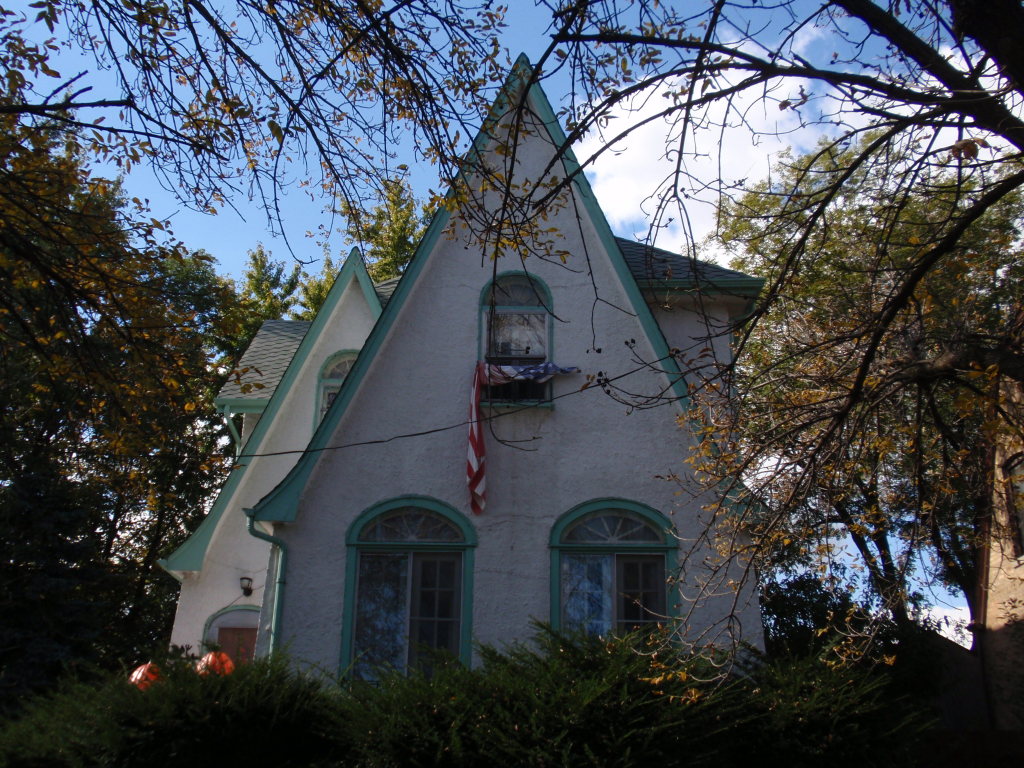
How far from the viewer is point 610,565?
10.9 m

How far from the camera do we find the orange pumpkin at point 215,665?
8453 millimetres

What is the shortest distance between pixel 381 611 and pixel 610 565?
2646 mm

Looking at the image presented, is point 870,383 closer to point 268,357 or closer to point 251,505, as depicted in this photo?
point 251,505

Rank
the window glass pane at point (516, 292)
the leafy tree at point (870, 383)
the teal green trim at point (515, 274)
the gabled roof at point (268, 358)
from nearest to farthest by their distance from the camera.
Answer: the leafy tree at point (870, 383), the teal green trim at point (515, 274), the window glass pane at point (516, 292), the gabled roof at point (268, 358)

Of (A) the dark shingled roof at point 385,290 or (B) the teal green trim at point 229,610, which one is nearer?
(B) the teal green trim at point 229,610

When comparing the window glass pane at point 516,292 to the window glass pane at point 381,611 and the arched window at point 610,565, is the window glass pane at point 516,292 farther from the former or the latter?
the window glass pane at point 381,611

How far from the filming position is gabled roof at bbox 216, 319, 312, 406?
15000mm

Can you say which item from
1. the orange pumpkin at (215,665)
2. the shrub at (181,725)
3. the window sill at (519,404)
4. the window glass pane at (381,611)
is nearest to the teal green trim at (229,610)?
the window glass pane at (381,611)

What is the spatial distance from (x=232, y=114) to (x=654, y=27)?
145 inches

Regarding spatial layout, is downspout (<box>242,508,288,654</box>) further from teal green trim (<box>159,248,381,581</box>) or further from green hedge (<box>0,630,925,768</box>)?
teal green trim (<box>159,248,381,581</box>)

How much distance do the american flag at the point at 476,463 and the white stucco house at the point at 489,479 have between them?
0.11 feet

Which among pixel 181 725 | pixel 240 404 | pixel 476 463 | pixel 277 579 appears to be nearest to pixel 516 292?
pixel 476 463

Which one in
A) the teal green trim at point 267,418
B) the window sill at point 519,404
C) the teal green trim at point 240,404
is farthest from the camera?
the teal green trim at point 240,404

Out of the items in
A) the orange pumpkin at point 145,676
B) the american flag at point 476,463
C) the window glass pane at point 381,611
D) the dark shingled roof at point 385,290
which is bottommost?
the orange pumpkin at point 145,676
